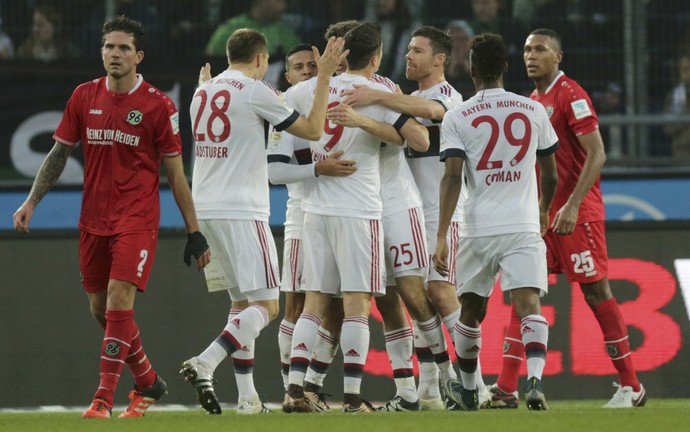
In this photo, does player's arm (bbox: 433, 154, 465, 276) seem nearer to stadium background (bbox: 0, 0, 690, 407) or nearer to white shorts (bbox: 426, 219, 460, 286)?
white shorts (bbox: 426, 219, 460, 286)

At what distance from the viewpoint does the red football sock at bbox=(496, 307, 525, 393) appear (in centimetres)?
880

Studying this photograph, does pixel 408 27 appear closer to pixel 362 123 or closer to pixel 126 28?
pixel 362 123

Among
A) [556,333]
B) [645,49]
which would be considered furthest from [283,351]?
[645,49]

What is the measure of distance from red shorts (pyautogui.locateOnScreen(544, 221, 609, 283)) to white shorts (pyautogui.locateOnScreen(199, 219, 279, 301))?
1.85 m

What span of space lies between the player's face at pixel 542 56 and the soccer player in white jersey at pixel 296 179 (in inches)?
56.1

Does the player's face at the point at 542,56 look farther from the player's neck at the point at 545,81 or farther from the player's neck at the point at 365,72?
the player's neck at the point at 365,72

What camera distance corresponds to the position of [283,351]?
929 centimetres

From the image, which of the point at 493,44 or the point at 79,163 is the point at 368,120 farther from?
the point at 79,163

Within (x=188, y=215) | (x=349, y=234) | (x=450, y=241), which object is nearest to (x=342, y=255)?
Result: (x=349, y=234)

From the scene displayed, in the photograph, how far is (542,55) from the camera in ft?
30.0

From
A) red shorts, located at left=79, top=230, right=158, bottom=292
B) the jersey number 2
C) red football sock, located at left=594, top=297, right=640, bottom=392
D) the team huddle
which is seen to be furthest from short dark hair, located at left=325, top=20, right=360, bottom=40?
red football sock, located at left=594, top=297, right=640, bottom=392

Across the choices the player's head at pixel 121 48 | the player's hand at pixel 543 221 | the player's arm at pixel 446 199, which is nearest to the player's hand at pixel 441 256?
the player's arm at pixel 446 199

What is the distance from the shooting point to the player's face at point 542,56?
9156mm

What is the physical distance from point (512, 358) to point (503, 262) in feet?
3.25
